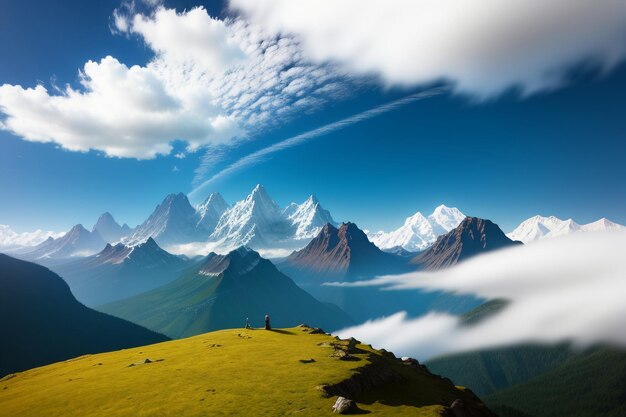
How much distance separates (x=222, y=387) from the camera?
5459 centimetres

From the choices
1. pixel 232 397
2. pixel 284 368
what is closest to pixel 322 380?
pixel 284 368

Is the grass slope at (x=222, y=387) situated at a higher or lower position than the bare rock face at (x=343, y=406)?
higher

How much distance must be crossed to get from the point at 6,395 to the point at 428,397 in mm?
74560

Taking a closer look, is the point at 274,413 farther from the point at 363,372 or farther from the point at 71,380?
the point at 71,380

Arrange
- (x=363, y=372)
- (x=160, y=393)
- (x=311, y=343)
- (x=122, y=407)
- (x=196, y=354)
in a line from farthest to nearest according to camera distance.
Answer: (x=311, y=343), (x=196, y=354), (x=363, y=372), (x=160, y=393), (x=122, y=407)

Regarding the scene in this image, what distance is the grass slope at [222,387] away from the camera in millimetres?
48694

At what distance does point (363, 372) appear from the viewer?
208 feet

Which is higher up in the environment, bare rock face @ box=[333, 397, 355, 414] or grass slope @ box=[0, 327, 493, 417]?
grass slope @ box=[0, 327, 493, 417]

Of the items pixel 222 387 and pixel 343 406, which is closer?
pixel 343 406

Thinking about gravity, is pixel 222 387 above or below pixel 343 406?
above

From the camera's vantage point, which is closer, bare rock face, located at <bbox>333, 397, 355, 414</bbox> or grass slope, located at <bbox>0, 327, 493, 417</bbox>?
bare rock face, located at <bbox>333, 397, 355, 414</bbox>

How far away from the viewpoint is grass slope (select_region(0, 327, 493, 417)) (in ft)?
160

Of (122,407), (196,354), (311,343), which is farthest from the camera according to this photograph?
(311,343)

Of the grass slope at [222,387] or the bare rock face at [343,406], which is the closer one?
the bare rock face at [343,406]
